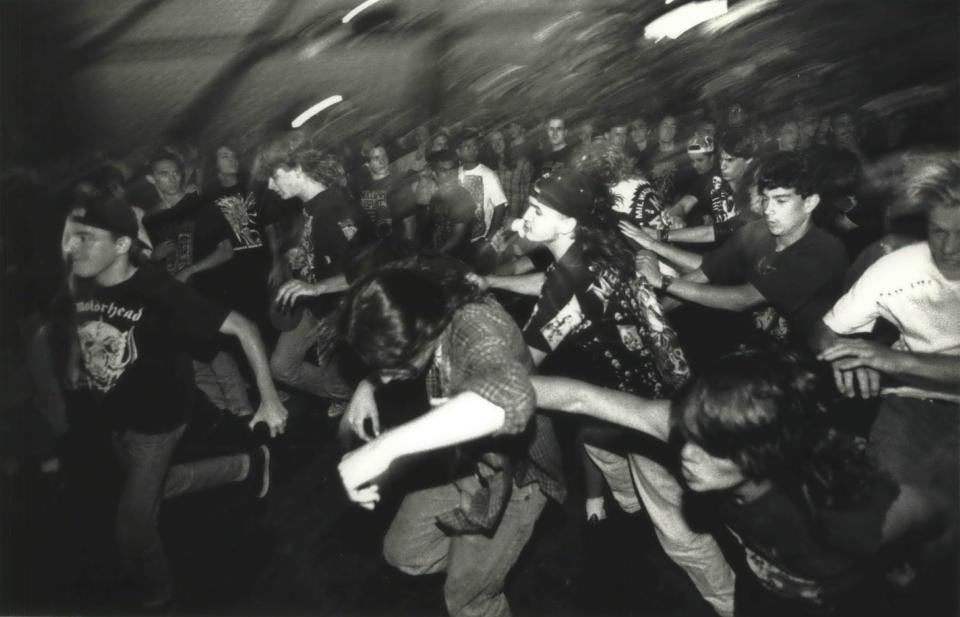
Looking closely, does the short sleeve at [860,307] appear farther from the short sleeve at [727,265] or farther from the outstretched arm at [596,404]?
the outstretched arm at [596,404]

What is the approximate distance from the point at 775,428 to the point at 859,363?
1.79ft

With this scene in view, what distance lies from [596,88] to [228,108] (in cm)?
150

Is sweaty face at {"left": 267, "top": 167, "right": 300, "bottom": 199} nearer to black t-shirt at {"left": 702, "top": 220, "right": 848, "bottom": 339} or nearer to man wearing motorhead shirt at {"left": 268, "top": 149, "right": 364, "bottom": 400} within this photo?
man wearing motorhead shirt at {"left": 268, "top": 149, "right": 364, "bottom": 400}

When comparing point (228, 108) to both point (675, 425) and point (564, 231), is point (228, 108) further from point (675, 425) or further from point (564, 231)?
point (675, 425)

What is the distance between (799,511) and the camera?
1.30 metres

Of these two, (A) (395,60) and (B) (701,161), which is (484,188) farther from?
(B) (701,161)

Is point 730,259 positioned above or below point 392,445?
below

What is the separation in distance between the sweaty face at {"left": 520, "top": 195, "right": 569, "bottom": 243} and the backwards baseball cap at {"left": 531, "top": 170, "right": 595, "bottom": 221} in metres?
0.01

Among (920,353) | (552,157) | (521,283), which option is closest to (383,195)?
(552,157)

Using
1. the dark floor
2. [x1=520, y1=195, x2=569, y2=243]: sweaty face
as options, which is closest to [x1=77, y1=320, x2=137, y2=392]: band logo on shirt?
the dark floor

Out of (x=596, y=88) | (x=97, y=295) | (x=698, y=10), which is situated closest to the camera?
(x=97, y=295)

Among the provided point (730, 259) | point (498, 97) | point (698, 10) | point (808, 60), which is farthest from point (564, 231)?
point (808, 60)

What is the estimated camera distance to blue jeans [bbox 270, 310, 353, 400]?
105 inches

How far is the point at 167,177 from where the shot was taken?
7.43 ft
